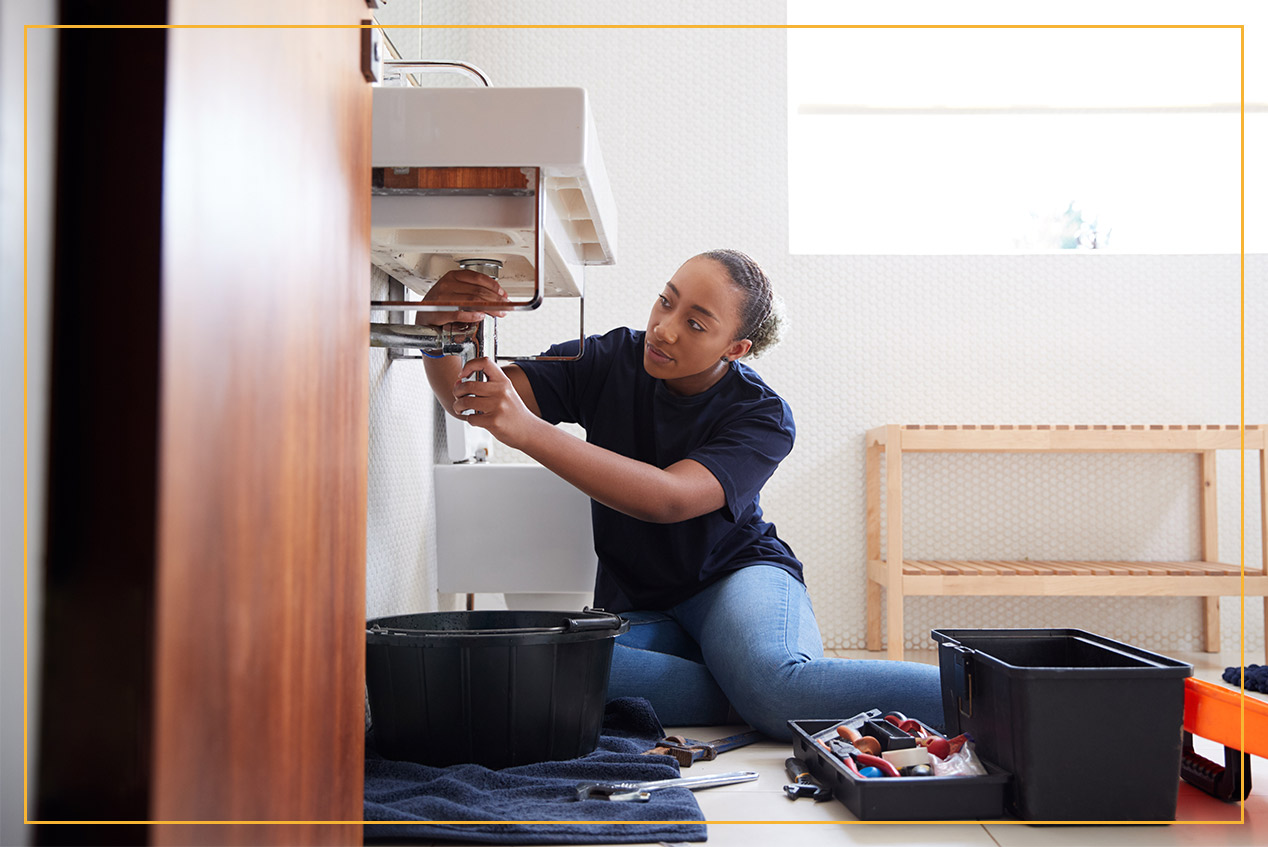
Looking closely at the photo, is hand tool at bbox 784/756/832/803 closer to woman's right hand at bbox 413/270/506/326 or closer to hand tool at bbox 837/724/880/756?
hand tool at bbox 837/724/880/756

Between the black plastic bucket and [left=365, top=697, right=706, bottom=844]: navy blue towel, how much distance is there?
0.03 metres

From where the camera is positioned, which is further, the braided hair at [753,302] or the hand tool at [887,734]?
the braided hair at [753,302]

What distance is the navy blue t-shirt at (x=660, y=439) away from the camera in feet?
5.65

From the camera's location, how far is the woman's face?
174 centimetres

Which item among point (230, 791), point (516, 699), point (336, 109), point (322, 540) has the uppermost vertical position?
point (336, 109)

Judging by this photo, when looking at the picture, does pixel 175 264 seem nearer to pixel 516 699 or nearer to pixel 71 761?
pixel 71 761

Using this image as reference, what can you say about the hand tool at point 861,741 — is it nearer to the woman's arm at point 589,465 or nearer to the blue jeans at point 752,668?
the blue jeans at point 752,668

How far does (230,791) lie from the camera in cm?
59

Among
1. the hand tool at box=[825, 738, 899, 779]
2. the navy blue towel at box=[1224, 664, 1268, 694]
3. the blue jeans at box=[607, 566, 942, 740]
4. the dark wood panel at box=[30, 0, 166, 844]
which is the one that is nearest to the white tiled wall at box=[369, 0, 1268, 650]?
the navy blue towel at box=[1224, 664, 1268, 694]

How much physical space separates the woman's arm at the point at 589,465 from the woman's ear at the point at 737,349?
0.32 meters

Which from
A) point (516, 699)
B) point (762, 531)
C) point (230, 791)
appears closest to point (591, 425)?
point (762, 531)

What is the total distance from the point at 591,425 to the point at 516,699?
2.28ft

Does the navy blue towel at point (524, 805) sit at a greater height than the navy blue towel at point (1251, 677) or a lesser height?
greater

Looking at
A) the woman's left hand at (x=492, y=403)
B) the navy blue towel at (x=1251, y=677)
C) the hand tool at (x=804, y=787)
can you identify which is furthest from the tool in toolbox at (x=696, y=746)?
the navy blue towel at (x=1251, y=677)
